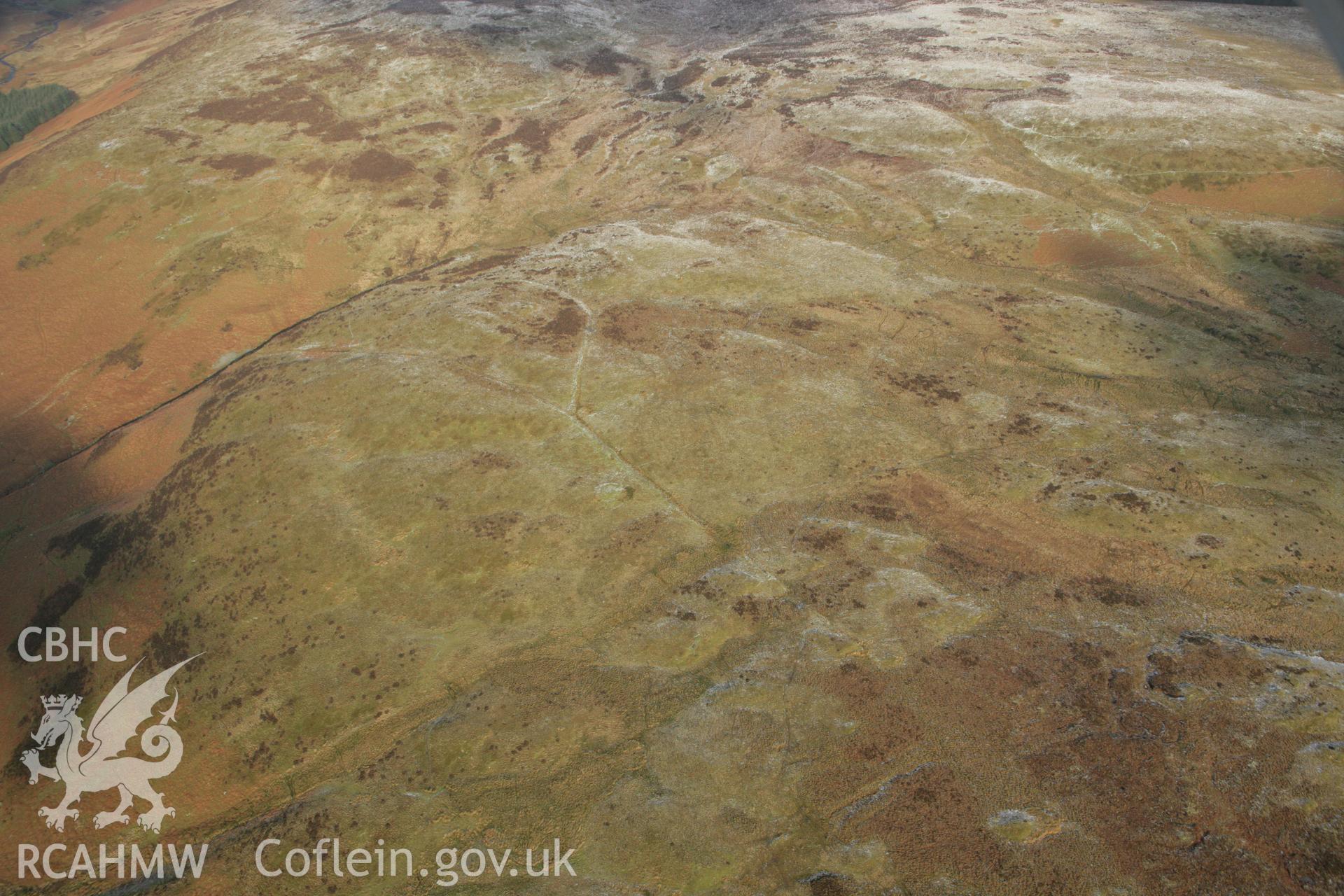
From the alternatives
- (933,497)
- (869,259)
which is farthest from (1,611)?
(869,259)

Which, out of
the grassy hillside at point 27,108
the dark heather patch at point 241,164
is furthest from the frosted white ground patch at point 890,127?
the grassy hillside at point 27,108

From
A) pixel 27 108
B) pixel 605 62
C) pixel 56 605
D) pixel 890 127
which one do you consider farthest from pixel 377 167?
pixel 27 108

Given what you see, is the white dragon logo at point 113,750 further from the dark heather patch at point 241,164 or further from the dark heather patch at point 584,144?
the dark heather patch at point 584,144

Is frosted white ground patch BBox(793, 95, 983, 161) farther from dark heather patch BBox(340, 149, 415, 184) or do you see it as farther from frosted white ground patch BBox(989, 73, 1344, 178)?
dark heather patch BBox(340, 149, 415, 184)

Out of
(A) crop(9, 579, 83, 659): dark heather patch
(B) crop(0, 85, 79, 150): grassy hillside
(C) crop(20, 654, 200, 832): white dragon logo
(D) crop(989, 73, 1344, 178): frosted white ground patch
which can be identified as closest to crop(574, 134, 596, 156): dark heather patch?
(D) crop(989, 73, 1344, 178): frosted white ground patch

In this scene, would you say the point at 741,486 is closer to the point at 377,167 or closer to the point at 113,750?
the point at 113,750

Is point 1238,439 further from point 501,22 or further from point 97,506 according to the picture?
point 501,22

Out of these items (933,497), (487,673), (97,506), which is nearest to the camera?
(487,673)
